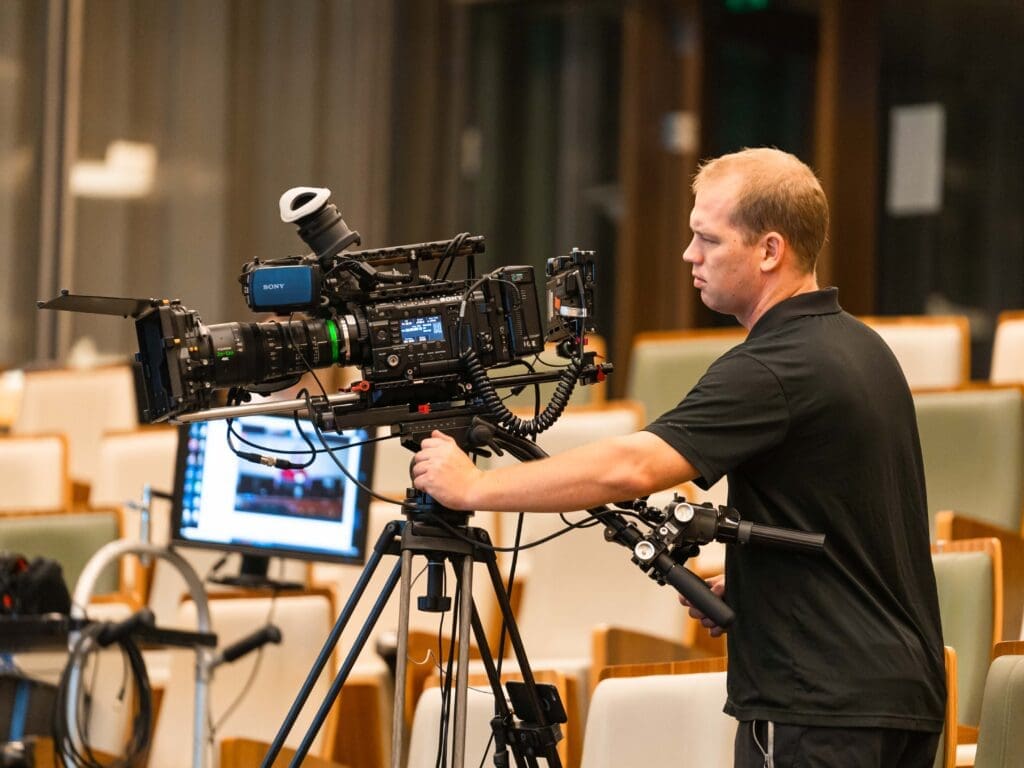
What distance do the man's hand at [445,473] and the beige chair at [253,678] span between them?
1.35 m

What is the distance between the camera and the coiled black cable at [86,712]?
7.22 ft

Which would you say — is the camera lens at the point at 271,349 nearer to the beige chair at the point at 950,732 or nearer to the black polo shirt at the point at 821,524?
the black polo shirt at the point at 821,524

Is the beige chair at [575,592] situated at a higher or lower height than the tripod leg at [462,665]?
lower

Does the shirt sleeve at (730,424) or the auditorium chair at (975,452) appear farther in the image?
the auditorium chair at (975,452)

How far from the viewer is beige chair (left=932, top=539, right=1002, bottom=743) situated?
9.13ft

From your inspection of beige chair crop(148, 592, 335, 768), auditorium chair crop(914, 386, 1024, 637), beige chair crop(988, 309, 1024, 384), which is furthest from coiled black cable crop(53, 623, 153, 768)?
beige chair crop(988, 309, 1024, 384)

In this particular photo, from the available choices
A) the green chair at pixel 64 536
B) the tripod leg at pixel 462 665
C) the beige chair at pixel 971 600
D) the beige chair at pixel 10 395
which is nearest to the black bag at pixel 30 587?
the tripod leg at pixel 462 665

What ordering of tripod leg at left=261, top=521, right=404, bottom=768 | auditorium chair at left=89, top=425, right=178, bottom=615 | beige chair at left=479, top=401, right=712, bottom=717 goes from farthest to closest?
auditorium chair at left=89, top=425, right=178, bottom=615 → beige chair at left=479, top=401, right=712, bottom=717 → tripod leg at left=261, top=521, right=404, bottom=768

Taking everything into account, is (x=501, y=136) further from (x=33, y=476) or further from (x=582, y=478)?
(x=582, y=478)

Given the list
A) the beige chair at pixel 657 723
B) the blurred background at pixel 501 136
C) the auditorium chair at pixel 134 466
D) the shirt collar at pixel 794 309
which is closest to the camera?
the shirt collar at pixel 794 309

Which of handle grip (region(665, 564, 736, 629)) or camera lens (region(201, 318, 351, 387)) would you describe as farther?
camera lens (region(201, 318, 351, 387))

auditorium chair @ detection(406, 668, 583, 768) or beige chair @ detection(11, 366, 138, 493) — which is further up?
beige chair @ detection(11, 366, 138, 493)

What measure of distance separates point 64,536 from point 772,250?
87.6 inches

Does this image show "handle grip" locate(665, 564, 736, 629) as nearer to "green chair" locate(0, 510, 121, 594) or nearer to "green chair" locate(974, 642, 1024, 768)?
"green chair" locate(974, 642, 1024, 768)
